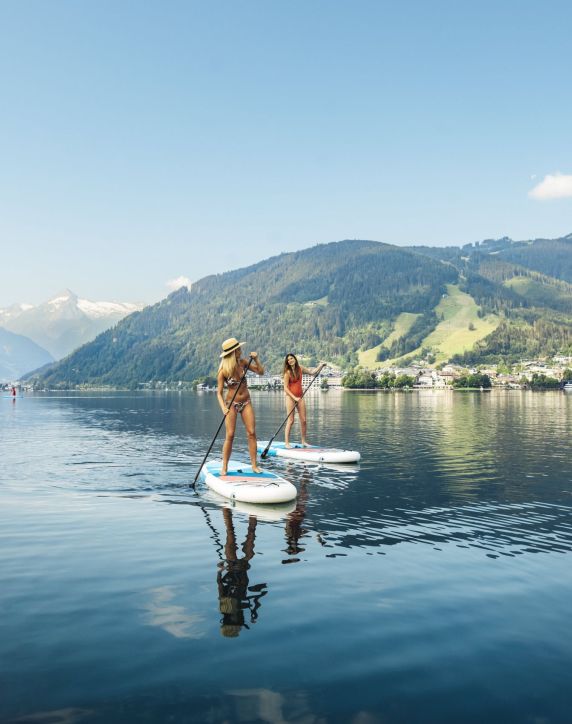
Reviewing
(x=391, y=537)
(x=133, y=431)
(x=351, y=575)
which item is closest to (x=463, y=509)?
(x=391, y=537)

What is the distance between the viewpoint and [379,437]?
48344mm

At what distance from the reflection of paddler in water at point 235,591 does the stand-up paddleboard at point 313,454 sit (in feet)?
53.5

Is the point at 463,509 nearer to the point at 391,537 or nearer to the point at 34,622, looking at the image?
the point at 391,537

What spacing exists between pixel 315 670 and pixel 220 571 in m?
4.83

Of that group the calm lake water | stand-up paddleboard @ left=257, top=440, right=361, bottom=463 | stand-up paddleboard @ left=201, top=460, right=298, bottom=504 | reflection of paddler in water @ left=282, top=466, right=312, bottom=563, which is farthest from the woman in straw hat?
stand-up paddleboard @ left=257, top=440, right=361, bottom=463

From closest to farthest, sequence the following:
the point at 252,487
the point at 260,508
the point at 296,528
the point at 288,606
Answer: the point at 288,606 → the point at 296,528 → the point at 260,508 → the point at 252,487

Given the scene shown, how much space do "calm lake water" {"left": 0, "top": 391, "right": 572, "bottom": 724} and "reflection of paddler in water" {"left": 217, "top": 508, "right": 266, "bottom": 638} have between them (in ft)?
0.16

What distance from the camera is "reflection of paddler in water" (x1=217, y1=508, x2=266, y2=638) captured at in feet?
33.2

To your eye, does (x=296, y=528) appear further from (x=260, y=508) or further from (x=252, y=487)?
(x=252, y=487)

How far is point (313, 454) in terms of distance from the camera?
31953 millimetres

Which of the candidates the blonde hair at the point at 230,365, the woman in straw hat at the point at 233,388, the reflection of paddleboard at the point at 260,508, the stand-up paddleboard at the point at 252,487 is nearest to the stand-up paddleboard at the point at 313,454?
the stand-up paddleboard at the point at 252,487

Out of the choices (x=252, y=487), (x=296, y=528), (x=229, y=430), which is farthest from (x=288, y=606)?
(x=229, y=430)

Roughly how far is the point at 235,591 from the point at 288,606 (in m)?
1.28

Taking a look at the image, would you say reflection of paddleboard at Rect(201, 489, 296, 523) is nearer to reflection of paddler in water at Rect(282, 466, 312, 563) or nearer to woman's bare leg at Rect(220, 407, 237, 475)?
reflection of paddler in water at Rect(282, 466, 312, 563)
